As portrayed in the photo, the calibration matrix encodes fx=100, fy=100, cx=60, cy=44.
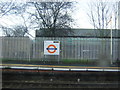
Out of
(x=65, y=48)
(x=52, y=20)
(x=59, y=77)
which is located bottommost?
(x=59, y=77)

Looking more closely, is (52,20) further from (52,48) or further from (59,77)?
(59,77)

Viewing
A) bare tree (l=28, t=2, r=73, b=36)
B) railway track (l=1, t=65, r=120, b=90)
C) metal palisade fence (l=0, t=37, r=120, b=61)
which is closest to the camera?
railway track (l=1, t=65, r=120, b=90)

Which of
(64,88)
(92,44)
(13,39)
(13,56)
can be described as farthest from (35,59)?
(92,44)

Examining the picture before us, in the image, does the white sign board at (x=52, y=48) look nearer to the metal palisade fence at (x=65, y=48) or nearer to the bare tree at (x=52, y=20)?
the metal palisade fence at (x=65, y=48)

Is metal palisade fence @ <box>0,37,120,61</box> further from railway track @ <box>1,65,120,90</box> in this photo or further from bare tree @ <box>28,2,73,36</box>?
railway track @ <box>1,65,120,90</box>

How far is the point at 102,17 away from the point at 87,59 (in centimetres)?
250

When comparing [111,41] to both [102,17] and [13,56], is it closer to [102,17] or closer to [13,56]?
[102,17]

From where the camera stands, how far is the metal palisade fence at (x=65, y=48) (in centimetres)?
544

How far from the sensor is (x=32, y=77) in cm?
382

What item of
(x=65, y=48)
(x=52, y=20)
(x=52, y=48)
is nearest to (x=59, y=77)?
(x=52, y=48)

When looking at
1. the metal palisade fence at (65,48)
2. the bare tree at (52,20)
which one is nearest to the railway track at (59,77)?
the metal palisade fence at (65,48)

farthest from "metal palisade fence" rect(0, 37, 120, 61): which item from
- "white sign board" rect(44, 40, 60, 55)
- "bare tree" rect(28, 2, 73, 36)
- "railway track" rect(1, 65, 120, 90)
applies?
"railway track" rect(1, 65, 120, 90)

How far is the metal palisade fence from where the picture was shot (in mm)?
5441

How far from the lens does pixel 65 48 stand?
18.9 ft
